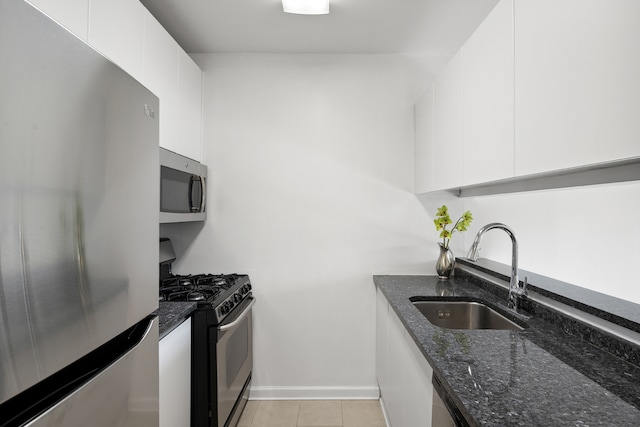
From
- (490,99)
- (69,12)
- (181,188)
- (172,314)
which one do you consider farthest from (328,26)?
(172,314)

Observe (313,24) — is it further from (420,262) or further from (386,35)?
(420,262)

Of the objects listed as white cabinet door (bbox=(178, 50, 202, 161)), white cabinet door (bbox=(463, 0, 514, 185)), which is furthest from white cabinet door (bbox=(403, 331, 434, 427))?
white cabinet door (bbox=(178, 50, 202, 161))

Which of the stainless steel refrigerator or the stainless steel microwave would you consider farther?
the stainless steel microwave

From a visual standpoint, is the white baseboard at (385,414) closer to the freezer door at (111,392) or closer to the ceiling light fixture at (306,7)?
the freezer door at (111,392)

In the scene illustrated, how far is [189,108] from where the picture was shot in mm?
2471

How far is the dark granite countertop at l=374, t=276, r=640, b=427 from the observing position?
33.1 inches

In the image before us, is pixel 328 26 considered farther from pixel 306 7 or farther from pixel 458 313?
pixel 458 313

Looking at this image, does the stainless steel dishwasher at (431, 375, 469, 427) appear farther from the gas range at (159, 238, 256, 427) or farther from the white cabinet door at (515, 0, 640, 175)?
the gas range at (159, 238, 256, 427)

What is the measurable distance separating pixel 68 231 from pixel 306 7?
1867mm

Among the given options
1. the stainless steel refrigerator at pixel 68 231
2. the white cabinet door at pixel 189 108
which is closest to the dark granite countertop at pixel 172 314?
the stainless steel refrigerator at pixel 68 231

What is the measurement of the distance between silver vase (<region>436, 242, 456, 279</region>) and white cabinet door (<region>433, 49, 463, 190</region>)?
0.54 metres

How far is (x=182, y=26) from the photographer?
2.37 m

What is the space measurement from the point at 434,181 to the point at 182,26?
188cm

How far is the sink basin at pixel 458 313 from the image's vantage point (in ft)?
6.38
